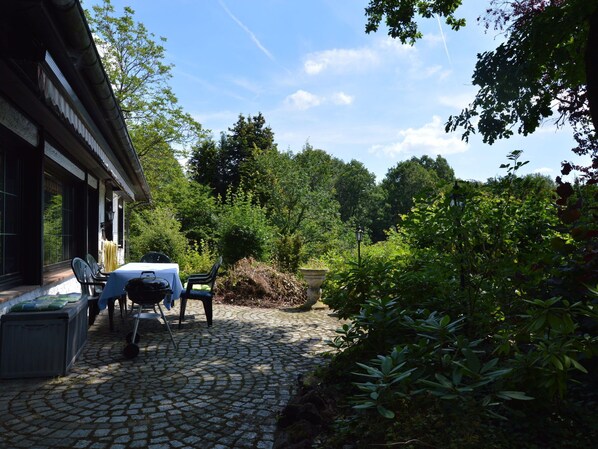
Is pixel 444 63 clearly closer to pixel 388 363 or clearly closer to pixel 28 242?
pixel 388 363

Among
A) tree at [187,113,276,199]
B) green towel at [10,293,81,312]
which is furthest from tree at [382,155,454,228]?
green towel at [10,293,81,312]

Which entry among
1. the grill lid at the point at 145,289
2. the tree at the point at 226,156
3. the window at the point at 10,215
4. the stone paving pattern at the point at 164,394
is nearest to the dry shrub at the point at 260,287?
the stone paving pattern at the point at 164,394

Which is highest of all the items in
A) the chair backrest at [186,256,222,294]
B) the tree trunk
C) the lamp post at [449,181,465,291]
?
the tree trunk

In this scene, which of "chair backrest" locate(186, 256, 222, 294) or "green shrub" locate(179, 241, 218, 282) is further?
"green shrub" locate(179, 241, 218, 282)

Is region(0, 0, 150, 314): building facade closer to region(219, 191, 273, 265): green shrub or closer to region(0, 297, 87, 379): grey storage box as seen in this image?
region(0, 297, 87, 379): grey storage box

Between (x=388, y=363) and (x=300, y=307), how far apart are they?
6589 mm

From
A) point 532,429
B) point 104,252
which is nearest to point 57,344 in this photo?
point 532,429

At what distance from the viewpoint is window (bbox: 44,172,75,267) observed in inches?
245

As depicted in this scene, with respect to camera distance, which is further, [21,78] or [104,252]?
[104,252]

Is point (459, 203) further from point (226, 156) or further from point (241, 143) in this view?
point (226, 156)

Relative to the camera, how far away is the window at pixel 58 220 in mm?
6230

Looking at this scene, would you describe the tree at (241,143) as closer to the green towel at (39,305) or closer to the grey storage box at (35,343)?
the green towel at (39,305)

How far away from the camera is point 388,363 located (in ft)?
6.34

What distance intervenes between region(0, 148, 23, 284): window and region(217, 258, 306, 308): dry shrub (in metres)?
4.71
